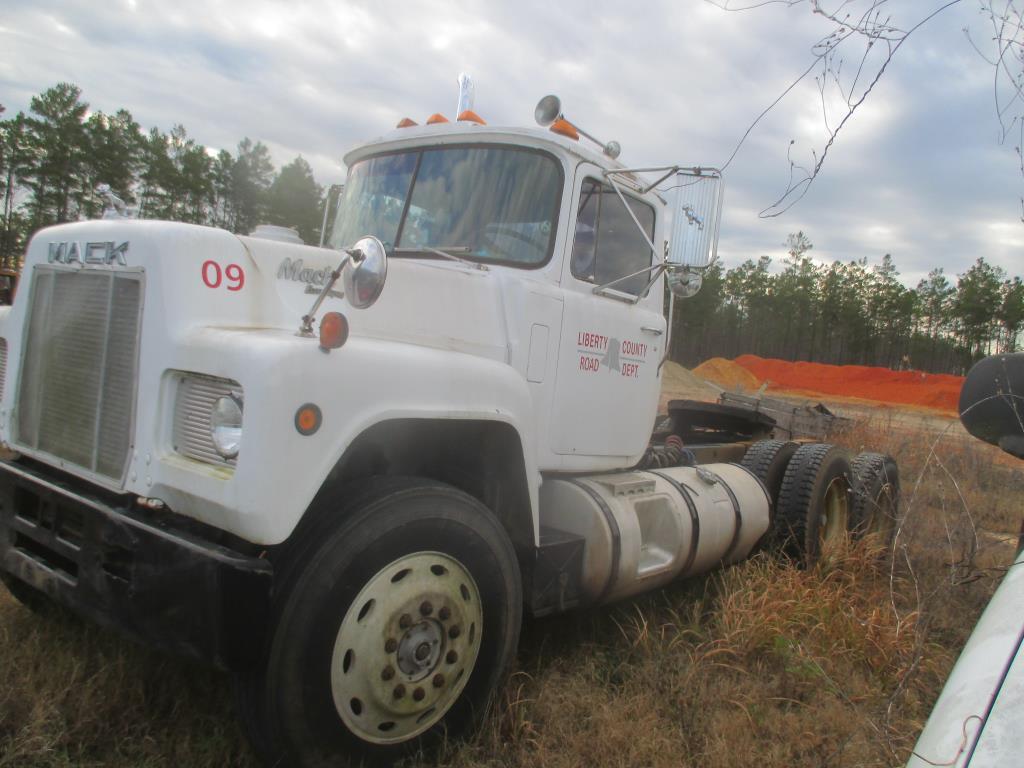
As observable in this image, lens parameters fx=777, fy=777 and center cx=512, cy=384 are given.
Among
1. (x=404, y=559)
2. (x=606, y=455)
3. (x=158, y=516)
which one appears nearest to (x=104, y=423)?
(x=158, y=516)

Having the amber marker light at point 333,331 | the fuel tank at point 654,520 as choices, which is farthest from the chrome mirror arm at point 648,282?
the amber marker light at point 333,331

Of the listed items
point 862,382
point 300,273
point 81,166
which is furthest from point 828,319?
point 300,273

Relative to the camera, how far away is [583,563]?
3.67 metres

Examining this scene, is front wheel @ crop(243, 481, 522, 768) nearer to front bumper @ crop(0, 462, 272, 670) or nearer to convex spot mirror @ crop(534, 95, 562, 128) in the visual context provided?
front bumper @ crop(0, 462, 272, 670)

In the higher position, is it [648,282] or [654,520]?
[648,282]

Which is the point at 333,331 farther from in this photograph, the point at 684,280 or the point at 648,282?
the point at 648,282

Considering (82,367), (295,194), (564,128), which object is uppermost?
(295,194)

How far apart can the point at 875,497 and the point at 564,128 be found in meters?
4.16

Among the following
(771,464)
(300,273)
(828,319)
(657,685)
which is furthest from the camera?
(828,319)

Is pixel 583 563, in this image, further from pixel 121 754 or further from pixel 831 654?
pixel 121 754

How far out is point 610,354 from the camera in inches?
163

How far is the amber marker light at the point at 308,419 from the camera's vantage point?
236 cm

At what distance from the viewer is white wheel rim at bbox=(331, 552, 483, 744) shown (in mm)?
2594

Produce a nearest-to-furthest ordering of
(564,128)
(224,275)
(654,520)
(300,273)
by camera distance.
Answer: (224,275), (300,273), (564,128), (654,520)
